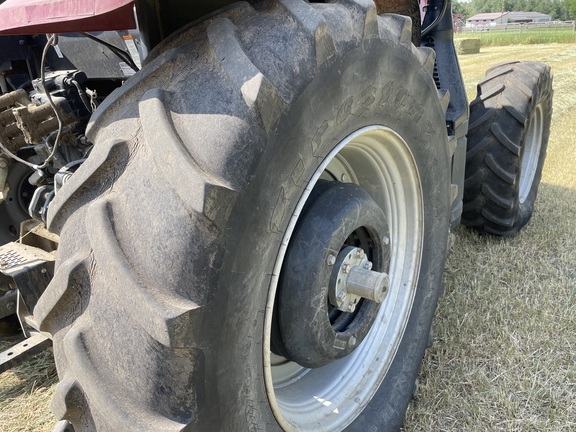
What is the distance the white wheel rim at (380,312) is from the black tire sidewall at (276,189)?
87mm

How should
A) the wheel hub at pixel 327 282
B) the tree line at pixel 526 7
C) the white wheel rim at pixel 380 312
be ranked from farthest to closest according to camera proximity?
1. the tree line at pixel 526 7
2. the white wheel rim at pixel 380 312
3. the wheel hub at pixel 327 282

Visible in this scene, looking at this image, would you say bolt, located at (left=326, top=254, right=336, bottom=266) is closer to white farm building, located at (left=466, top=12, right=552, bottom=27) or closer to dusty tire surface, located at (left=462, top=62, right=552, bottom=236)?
dusty tire surface, located at (left=462, top=62, right=552, bottom=236)

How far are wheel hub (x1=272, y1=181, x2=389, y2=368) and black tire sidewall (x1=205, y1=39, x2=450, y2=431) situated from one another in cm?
20

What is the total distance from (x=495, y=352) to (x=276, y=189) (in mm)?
1540

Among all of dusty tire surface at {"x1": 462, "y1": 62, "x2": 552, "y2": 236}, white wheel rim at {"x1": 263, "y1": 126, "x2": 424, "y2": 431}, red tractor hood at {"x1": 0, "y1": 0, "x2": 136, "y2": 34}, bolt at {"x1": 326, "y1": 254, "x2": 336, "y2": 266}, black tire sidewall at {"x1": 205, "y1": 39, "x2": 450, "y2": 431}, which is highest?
red tractor hood at {"x1": 0, "y1": 0, "x2": 136, "y2": 34}

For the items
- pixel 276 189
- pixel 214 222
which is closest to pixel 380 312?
pixel 276 189

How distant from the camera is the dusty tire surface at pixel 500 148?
2.89m

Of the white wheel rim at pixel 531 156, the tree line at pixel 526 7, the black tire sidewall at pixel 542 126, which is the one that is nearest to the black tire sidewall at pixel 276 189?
the black tire sidewall at pixel 542 126

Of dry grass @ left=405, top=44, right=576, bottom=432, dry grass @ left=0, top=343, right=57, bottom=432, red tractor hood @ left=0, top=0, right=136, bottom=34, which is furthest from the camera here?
dry grass @ left=0, top=343, right=57, bottom=432

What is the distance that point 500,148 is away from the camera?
288 cm

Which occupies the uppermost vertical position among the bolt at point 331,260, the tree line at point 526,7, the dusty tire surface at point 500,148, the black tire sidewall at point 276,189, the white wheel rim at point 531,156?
the black tire sidewall at point 276,189

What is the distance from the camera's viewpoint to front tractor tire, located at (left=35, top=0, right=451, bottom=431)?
3.13ft

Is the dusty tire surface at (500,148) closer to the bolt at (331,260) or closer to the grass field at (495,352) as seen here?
the grass field at (495,352)

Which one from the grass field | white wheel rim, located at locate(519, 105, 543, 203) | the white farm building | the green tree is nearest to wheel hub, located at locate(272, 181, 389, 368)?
the grass field
